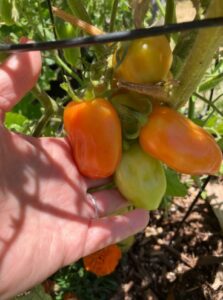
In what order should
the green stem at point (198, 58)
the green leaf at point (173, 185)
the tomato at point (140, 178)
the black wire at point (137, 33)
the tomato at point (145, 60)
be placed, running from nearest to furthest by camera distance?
the black wire at point (137, 33), the green stem at point (198, 58), the tomato at point (145, 60), the tomato at point (140, 178), the green leaf at point (173, 185)

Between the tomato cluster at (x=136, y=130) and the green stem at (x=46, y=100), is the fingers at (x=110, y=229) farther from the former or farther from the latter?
the green stem at (x=46, y=100)

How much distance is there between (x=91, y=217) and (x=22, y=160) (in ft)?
0.68

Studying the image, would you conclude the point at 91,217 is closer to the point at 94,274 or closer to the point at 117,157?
the point at 117,157

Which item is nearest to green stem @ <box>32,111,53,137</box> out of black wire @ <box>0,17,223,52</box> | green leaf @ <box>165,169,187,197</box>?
green leaf @ <box>165,169,187,197</box>

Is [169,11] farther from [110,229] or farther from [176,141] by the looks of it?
[110,229]

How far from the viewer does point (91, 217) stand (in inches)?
46.6

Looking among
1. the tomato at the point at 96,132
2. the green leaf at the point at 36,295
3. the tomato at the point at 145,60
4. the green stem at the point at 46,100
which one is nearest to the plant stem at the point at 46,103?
the green stem at the point at 46,100

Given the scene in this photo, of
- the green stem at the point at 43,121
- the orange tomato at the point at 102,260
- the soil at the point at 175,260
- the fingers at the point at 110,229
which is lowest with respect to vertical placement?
the soil at the point at 175,260

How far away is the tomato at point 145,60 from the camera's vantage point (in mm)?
917

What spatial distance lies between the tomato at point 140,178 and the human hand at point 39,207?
68 millimetres

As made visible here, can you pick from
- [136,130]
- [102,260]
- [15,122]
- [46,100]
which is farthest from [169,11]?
[102,260]

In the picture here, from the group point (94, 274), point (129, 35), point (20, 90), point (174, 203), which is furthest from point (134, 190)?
point (174, 203)

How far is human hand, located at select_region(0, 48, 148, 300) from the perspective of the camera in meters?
1.07

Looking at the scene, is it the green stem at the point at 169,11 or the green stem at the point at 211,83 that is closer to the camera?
the green stem at the point at 169,11
